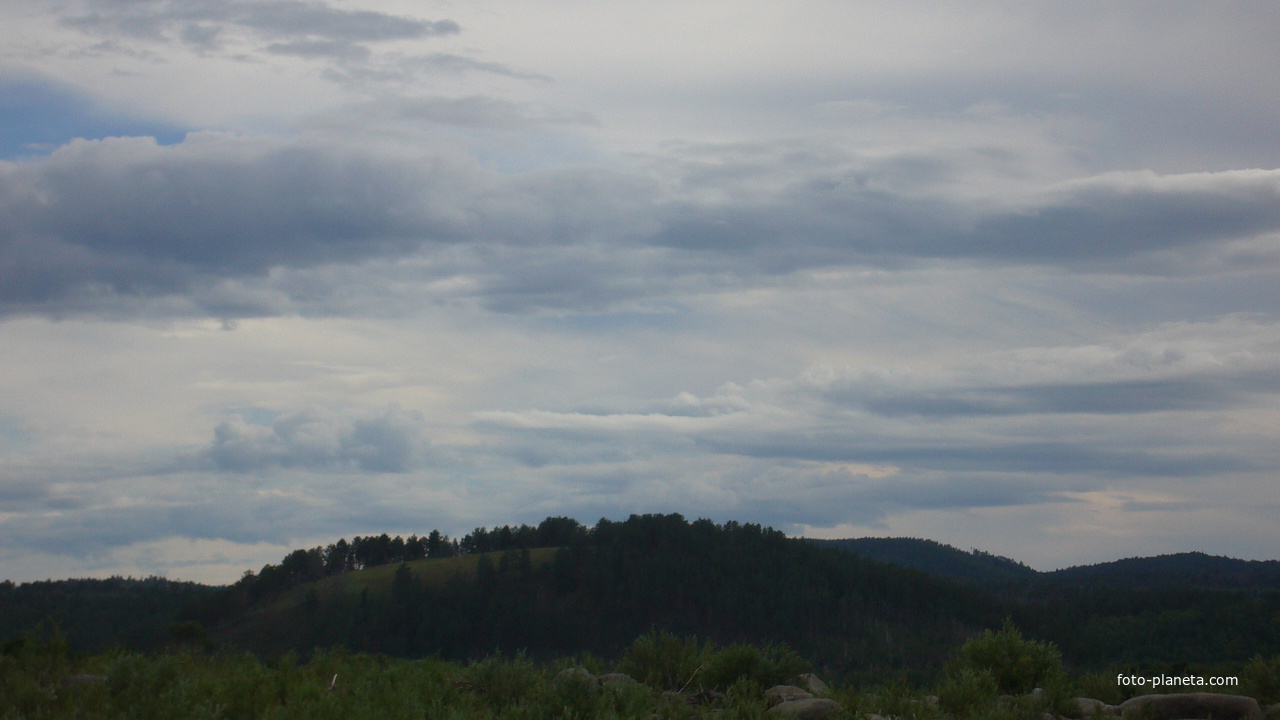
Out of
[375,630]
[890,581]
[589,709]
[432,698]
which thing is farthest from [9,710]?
[890,581]

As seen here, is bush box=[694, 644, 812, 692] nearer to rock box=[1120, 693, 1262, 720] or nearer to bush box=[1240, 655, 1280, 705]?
rock box=[1120, 693, 1262, 720]

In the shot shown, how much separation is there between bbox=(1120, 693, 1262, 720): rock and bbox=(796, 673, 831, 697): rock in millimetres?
5644

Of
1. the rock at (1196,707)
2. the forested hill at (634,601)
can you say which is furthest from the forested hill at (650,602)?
the rock at (1196,707)

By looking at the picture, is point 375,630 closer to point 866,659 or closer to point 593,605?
point 593,605

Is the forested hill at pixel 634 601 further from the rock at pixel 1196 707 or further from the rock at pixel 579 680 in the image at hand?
the rock at pixel 579 680

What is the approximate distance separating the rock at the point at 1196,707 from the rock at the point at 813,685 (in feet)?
A: 18.5

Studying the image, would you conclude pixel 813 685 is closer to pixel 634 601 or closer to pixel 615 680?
pixel 615 680

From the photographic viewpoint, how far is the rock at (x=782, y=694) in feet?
57.0

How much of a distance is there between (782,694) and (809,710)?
6.80 feet

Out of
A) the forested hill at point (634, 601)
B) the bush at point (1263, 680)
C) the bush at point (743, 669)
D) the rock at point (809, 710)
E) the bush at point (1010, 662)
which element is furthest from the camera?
the forested hill at point (634, 601)

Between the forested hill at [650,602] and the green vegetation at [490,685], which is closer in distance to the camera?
the green vegetation at [490,685]

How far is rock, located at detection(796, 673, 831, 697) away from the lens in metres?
19.2

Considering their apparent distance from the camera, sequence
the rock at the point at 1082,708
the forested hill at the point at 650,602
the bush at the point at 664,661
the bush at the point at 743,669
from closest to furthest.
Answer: the rock at the point at 1082,708 < the bush at the point at 743,669 < the bush at the point at 664,661 < the forested hill at the point at 650,602

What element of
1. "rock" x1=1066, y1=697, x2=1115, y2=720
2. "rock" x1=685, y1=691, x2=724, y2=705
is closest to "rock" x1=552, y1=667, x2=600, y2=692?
"rock" x1=685, y1=691, x2=724, y2=705
